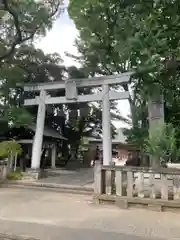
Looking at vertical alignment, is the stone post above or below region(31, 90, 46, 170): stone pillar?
below

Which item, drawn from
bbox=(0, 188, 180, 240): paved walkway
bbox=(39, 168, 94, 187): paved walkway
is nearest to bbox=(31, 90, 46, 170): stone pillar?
bbox=(39, 168, 94, 187): paved walkway

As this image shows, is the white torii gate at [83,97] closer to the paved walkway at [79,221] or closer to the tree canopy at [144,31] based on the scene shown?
the tree canopy at [144,31]

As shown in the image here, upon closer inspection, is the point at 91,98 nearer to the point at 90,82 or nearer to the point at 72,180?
the point at 90,82

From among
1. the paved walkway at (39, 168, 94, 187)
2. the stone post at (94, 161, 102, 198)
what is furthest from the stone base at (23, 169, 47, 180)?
the stone post at (94, 161, 102, 198)

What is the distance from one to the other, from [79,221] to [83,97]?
349 inches

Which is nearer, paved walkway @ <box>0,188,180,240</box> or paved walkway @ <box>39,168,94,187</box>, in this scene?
paved walkway @ <box>0,188,180,240</box>

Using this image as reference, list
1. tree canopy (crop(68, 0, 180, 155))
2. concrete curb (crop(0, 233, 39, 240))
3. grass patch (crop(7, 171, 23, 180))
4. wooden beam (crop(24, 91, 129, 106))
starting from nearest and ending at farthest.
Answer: concrete curb (crop(0, 233, 39, 240)), tree canopy (crop(68, 0, 180, 155)), grass patch (crop(7, 171, 23, 180)), wooden beam (crop(24, 91, 129, 106))

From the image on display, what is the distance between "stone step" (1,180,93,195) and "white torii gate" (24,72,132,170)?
2039 mm

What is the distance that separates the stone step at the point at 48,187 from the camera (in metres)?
9.89

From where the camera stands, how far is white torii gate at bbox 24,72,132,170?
1284 cm

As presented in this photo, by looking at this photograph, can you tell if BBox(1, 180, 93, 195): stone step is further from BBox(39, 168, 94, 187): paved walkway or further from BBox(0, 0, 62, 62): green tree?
BBox(0, 0, 62, 62): green tree

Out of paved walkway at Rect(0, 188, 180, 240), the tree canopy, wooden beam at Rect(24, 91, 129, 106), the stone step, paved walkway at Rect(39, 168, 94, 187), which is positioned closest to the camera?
paved walkway at Rect(0, 188, 180, 240)

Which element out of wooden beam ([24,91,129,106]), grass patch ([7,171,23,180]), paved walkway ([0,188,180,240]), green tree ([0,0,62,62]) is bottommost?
paved walkway ([0,188,180,240])

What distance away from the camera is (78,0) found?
807 cm
